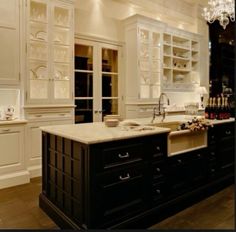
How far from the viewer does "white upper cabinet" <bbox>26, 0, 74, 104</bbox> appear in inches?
164

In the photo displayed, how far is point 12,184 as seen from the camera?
3727mm

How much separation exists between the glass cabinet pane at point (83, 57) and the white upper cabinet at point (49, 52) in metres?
0.62

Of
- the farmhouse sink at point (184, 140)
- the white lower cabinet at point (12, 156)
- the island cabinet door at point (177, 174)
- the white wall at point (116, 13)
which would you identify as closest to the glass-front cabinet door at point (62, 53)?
the white wall at point (116, 13)

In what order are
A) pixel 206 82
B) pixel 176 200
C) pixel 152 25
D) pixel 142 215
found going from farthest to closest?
pixel 206 82
pixel 152 25
pixel 176 200
pixel 142 215

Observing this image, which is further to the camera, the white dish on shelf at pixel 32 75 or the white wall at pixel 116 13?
the white wall at pixel 116 13

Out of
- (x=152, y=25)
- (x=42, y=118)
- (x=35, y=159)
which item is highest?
(x=152, y=25)

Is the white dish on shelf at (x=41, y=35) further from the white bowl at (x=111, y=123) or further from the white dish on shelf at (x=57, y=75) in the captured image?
the white bowl at (x=111, y=123)

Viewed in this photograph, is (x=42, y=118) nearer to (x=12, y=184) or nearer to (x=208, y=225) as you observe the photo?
(x=12, y=184)

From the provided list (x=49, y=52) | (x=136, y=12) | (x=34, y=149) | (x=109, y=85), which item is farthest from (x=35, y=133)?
(x=136, y=12)

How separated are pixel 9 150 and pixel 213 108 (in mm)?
3041

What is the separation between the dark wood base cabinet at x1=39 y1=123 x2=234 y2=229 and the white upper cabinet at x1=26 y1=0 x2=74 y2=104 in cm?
164

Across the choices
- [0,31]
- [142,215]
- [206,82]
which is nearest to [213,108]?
[142,215]

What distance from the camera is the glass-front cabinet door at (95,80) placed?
5164 millimetres

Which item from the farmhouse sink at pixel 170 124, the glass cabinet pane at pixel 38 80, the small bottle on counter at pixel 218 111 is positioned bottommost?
the farmhouse sink at pixel 170 124
